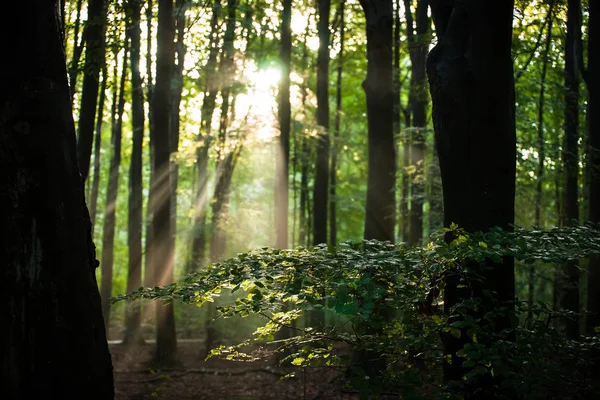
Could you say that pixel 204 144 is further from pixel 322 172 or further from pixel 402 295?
pixel 402 295

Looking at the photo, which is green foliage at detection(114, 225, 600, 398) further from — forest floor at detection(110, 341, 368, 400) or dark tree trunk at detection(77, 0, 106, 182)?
dark tree trunk at detection(77, 0, 106, 182)

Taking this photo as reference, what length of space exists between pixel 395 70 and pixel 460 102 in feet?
37.3

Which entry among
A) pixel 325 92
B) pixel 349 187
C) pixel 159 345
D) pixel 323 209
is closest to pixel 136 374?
pixel 159 345

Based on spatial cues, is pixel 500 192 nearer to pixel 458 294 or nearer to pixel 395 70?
pixel 458 294

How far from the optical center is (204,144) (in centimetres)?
1786

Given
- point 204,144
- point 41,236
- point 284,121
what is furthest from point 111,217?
point 41,236

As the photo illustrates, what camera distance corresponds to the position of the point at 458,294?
17.5 ft

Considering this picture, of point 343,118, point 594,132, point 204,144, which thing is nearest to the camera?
point 594,132

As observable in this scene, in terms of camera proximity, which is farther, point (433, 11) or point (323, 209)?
point (323, 209)

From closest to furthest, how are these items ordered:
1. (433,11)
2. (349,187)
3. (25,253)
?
(25,253), (433,11), (349,187)

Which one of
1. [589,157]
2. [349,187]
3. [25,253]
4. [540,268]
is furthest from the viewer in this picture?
[349,187]

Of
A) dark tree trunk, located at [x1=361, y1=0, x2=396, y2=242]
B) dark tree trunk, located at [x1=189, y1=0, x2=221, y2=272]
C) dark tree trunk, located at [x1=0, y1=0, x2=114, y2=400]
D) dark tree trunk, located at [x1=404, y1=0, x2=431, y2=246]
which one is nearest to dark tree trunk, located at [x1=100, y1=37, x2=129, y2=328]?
→ dark tree trunk, located at [x1=189, y1=0, x2=221, y2=272]

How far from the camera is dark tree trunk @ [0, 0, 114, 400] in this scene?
4.11 meters

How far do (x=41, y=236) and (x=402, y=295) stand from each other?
9.13ft
